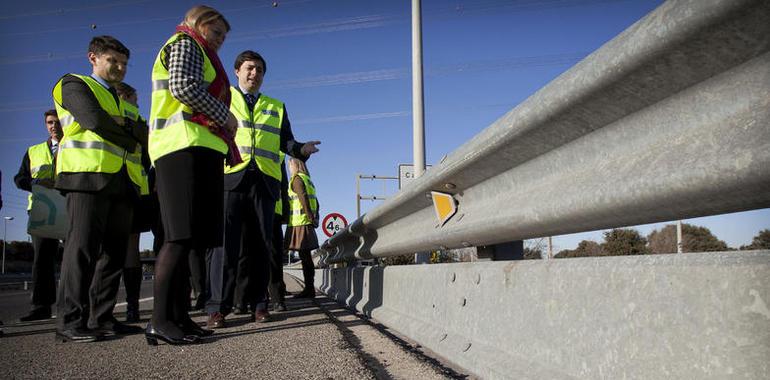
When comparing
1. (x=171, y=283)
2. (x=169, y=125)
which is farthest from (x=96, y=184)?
(x=171, y=283)

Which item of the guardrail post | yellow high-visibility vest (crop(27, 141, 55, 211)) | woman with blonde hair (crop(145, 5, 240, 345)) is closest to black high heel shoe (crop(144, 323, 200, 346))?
woman with blonde hair (crop(145, 5, 240, 345))

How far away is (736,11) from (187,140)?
9.66ft

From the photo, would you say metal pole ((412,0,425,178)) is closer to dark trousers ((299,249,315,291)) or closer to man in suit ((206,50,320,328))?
dark trousers ((299,249,315,291))

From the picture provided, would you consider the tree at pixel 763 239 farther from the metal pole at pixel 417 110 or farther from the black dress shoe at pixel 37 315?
the metal pole at pixel 417 110

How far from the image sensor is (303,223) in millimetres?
8227

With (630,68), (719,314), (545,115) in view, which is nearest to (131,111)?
(545,115)

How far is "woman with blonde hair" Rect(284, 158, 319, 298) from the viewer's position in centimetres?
783

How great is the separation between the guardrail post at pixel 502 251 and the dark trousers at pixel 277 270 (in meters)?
3.55

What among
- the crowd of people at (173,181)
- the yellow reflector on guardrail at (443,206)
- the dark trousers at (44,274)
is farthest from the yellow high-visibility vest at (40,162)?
the yellow reflector on guardrail at (443,206)

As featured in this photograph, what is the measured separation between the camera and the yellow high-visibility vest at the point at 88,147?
3.83m

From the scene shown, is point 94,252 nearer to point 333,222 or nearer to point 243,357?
point 243,357

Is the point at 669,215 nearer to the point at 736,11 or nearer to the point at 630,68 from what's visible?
the point at 630,68

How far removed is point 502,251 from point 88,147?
3141 millimetres

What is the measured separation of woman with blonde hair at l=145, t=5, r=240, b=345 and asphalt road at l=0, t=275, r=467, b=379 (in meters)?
0.30
